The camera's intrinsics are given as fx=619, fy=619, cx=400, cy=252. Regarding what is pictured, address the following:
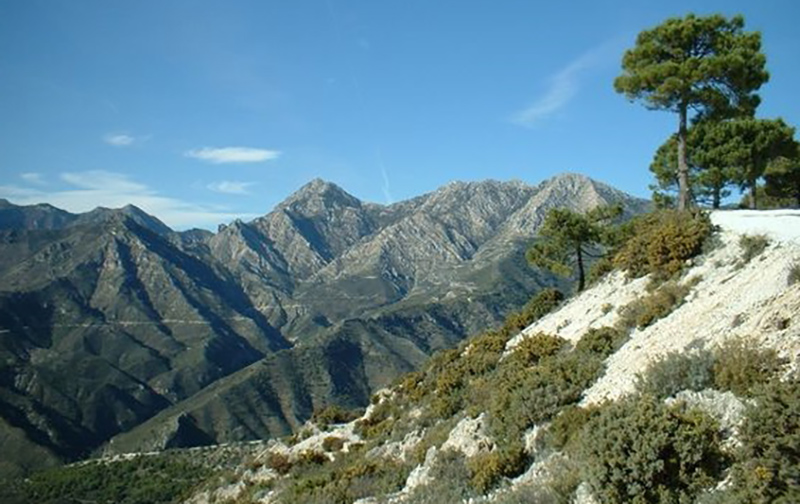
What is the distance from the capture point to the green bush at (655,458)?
1153cm

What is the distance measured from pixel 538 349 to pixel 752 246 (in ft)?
27.8

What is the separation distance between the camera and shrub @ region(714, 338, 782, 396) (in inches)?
509

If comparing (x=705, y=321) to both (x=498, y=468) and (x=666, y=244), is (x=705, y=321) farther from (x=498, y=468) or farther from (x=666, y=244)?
(x=666, y=244)

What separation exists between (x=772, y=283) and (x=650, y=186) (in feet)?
90.4

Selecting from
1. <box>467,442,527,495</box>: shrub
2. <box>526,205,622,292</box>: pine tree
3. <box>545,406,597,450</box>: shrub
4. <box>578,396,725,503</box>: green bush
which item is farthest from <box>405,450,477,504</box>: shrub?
<box>526,205,622,292</box>: pine tree

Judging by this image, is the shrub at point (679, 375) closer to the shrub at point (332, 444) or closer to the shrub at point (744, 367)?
the shrub at point (744, 367)

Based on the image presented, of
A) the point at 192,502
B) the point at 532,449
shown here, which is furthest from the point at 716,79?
the point at 192,502

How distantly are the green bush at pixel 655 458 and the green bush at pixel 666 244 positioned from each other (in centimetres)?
1288

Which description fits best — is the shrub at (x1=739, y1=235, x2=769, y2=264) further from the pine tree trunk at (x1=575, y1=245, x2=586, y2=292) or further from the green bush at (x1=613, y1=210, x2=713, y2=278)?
the pine tree trunk at (x1=575, y1=245, x2=586, y2=292)

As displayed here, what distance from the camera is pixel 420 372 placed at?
36875 mm

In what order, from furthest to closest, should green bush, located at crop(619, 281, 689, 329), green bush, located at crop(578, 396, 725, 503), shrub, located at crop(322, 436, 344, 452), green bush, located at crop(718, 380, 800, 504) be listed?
shrub, located at crop(322, 436, 344, 452) < green bush, located at crop(619, 281, 689, 329) < green bush, located at crop(578, 396, 725, 503) < green bush, located at crop(718, 380, 800, 504)

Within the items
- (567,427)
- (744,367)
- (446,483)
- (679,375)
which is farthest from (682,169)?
(446,483)

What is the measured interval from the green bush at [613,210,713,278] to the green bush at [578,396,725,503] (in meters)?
12.9

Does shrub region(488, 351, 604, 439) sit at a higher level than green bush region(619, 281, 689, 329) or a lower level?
lower
